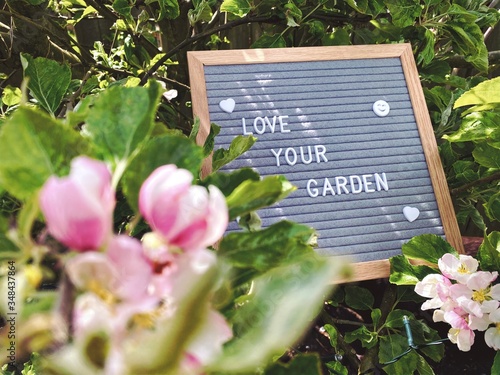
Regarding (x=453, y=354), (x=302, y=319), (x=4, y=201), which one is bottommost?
(x=453, y=354)

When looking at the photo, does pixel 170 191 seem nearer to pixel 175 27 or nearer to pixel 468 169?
pixel 468 169

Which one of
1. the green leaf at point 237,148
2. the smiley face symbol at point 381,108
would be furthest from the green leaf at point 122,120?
the smiley face symbol at point 381,108

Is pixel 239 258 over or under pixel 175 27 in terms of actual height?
over

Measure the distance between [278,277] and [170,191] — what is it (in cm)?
7

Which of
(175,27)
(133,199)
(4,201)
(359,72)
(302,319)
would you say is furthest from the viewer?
(175,27)

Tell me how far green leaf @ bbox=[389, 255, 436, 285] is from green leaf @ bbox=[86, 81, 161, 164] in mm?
560

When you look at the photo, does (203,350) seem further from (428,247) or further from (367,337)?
(367,337)

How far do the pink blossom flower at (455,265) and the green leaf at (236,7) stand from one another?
60cm

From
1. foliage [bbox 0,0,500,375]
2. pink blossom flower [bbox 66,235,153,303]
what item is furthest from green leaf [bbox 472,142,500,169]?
pink blossom flower [bbox 66,235,153,303]

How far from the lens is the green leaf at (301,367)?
0.34m

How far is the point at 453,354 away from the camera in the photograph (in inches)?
42.3

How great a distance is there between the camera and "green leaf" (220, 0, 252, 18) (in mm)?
1004

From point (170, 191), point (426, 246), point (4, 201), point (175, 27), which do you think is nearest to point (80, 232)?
point (170, 191)

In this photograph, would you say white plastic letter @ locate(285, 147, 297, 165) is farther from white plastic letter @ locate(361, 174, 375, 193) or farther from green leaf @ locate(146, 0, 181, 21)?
green leaf @ locate(146, 0, 181, 21)
